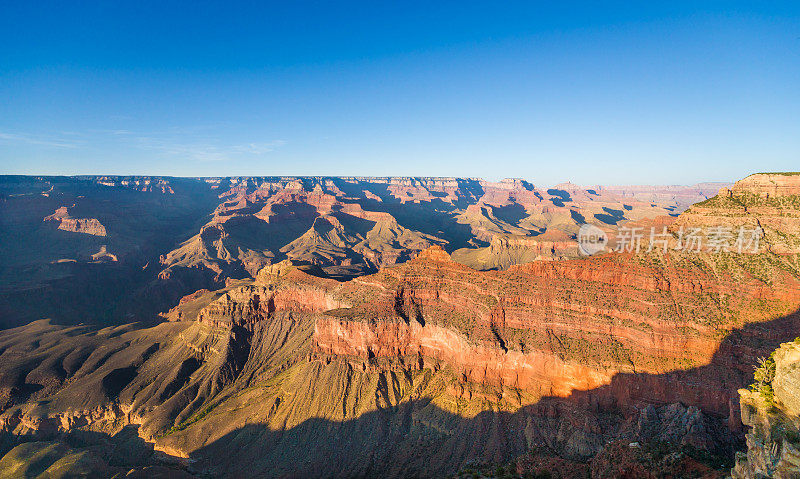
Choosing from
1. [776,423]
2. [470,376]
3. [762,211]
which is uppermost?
[762,211]

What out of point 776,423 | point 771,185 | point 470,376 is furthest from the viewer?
point 470,376

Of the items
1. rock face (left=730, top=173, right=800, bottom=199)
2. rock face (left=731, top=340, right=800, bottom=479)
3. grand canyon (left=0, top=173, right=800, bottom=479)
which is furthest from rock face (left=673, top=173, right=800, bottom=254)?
rock face (left=731, top=340, right=800, bottom=479)

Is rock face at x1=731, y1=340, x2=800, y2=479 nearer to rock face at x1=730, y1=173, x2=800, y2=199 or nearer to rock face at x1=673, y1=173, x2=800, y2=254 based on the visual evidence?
rock face at x1=673, y1=173, x2=800, y2=254

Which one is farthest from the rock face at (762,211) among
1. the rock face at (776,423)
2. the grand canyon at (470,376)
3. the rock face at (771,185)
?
the rock face at (776,423)

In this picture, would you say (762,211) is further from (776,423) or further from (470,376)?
(470,376)

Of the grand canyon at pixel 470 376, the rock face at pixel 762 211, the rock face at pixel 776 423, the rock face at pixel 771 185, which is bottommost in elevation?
the grand canyon at pixel 470 376

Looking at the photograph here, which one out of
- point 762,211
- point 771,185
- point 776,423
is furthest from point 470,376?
point 771,185

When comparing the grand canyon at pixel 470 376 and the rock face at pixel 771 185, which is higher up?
the rock face at pixel 771 185

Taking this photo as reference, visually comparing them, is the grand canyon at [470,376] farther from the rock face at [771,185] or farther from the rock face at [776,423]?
the rock face at [771,185]

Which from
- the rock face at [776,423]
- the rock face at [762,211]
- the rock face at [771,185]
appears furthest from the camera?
the rock face at [771,185]
